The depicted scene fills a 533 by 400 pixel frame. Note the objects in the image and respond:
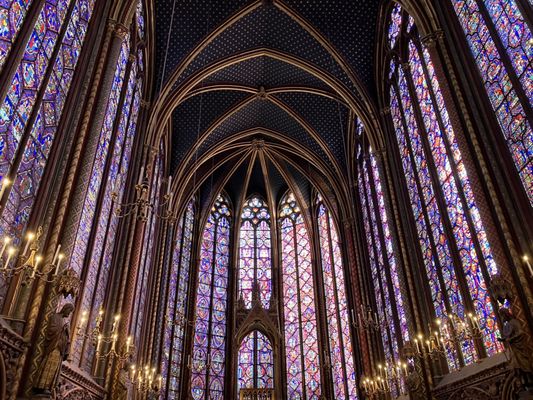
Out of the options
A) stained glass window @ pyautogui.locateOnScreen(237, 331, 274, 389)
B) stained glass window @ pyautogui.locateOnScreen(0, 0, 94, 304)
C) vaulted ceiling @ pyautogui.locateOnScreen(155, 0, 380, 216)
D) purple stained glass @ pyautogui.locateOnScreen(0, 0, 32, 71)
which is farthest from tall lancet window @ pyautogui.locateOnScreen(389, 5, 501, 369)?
stained glass window @ pyautogui.locateOnScreen(237, 331, 274, 389)

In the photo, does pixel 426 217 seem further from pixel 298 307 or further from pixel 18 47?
pixel 298 307

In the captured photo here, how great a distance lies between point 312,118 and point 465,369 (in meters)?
13.0

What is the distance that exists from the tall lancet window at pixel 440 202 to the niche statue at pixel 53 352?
805 centimetres

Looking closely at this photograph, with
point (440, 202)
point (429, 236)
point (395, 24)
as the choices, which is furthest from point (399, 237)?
point (395, 24)

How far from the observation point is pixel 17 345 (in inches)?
267

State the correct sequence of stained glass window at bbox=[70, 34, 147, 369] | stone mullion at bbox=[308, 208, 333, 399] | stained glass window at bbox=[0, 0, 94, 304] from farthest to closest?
stone mullion at bbox=[308, 208, 333, 399], stained glass window at bbox=[70, 34, 147, 369], stained glass window at bbox=[0, 0, 94, 304]

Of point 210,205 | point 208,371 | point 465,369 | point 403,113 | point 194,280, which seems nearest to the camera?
point 465,369

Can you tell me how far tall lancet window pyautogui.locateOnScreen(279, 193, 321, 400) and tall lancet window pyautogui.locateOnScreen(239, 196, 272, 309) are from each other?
2.84 feet

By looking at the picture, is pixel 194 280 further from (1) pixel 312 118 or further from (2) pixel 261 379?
(1) pixel 312 118

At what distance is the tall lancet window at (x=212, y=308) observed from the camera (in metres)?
20.3

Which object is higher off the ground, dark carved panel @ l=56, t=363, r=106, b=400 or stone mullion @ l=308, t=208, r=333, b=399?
stone mullion @ l=308, t=208, r=333, b=399

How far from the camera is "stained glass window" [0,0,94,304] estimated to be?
273 inches

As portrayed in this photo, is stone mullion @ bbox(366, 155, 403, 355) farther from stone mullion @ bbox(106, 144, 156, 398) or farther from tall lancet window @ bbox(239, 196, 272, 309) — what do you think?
stone mullion @ bbox(106, 144, 156, 398)

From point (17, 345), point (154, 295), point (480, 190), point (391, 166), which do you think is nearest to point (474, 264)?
point (480, 190)
